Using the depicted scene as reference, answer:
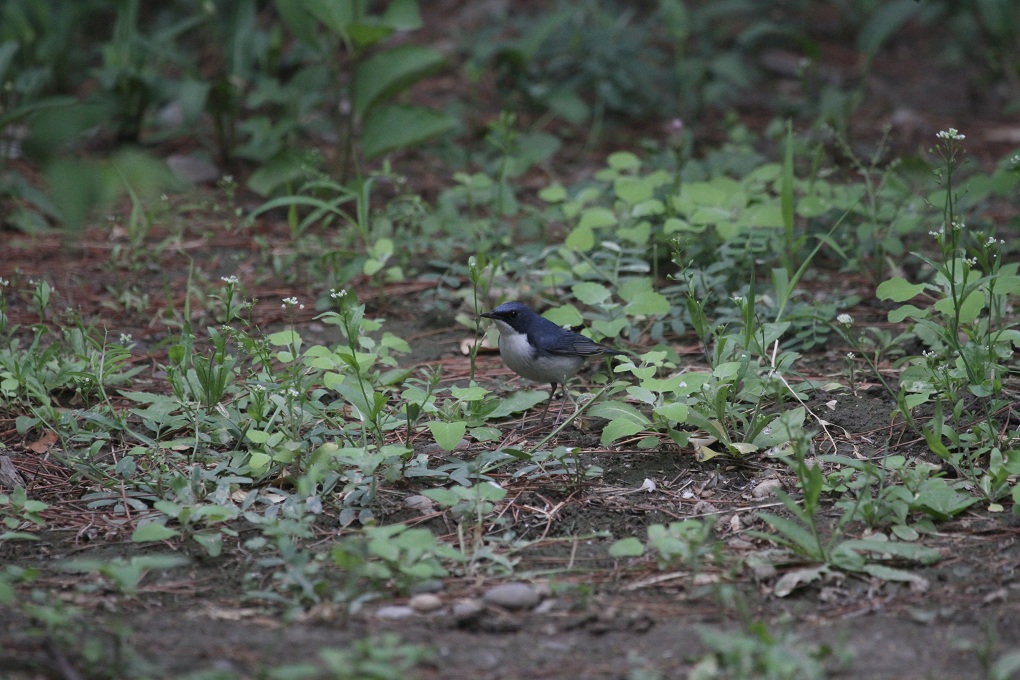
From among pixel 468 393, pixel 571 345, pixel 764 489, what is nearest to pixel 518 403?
pixel 571 345

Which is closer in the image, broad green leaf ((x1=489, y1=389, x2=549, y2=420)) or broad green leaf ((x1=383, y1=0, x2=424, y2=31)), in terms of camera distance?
broad green leaf ((x1=489, y1=389, x2=549, y2=420))

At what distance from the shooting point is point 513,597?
303 centimetres

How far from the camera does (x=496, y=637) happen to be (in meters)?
2.89

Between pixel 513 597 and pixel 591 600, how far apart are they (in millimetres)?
245

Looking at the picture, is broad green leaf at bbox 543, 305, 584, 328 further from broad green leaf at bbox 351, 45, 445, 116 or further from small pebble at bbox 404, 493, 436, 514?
broad green leaf at bbox 351, 45, 445, 116

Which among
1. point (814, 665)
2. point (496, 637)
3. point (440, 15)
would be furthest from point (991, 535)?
point (440, 15)

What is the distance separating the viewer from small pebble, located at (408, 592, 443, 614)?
2.99m

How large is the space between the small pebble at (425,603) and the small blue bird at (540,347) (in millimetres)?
1457

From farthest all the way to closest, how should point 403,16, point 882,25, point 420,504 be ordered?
point 882,25 < point 403,16 < point 420,504

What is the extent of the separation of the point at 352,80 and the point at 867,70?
403 cm

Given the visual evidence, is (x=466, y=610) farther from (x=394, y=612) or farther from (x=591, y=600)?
(x=591, y=600)

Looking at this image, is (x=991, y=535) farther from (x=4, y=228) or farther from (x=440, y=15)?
(x=440, y=15)

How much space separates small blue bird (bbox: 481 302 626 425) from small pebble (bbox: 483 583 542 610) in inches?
53.4

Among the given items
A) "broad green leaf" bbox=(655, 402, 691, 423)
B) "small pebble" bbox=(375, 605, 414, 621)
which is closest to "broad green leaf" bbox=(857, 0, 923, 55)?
"broad green leaf" bbox=(655, 402, 691, 423)
